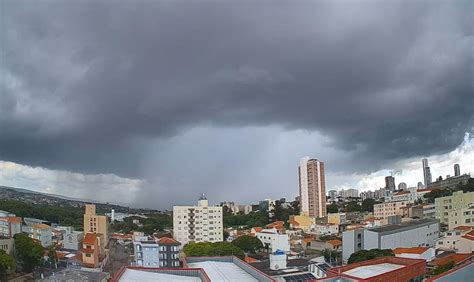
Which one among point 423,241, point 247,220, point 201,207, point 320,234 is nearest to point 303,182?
point 247,220

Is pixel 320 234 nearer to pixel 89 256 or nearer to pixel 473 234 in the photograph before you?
pixel 473 234

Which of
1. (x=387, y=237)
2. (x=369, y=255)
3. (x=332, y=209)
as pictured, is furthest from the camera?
(x=332, y=209)

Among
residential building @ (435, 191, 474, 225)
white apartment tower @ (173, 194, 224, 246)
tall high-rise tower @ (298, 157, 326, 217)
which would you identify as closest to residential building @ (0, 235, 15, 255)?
white apartment tower @ (173, 194, 224, 246)

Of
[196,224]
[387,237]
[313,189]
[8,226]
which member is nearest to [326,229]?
[196,224]

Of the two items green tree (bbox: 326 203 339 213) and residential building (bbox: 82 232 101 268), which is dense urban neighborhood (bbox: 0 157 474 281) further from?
green tree (bbox: 326 203 339 213)

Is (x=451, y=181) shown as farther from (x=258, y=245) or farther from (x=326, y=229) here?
(x=258, y=245)

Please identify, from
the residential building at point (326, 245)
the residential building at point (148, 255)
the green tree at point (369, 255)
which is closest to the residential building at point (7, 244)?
the residential building at point (148, 255)

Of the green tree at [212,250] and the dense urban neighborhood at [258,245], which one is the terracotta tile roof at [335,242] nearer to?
the dense urban neighborhood at [258,245]
